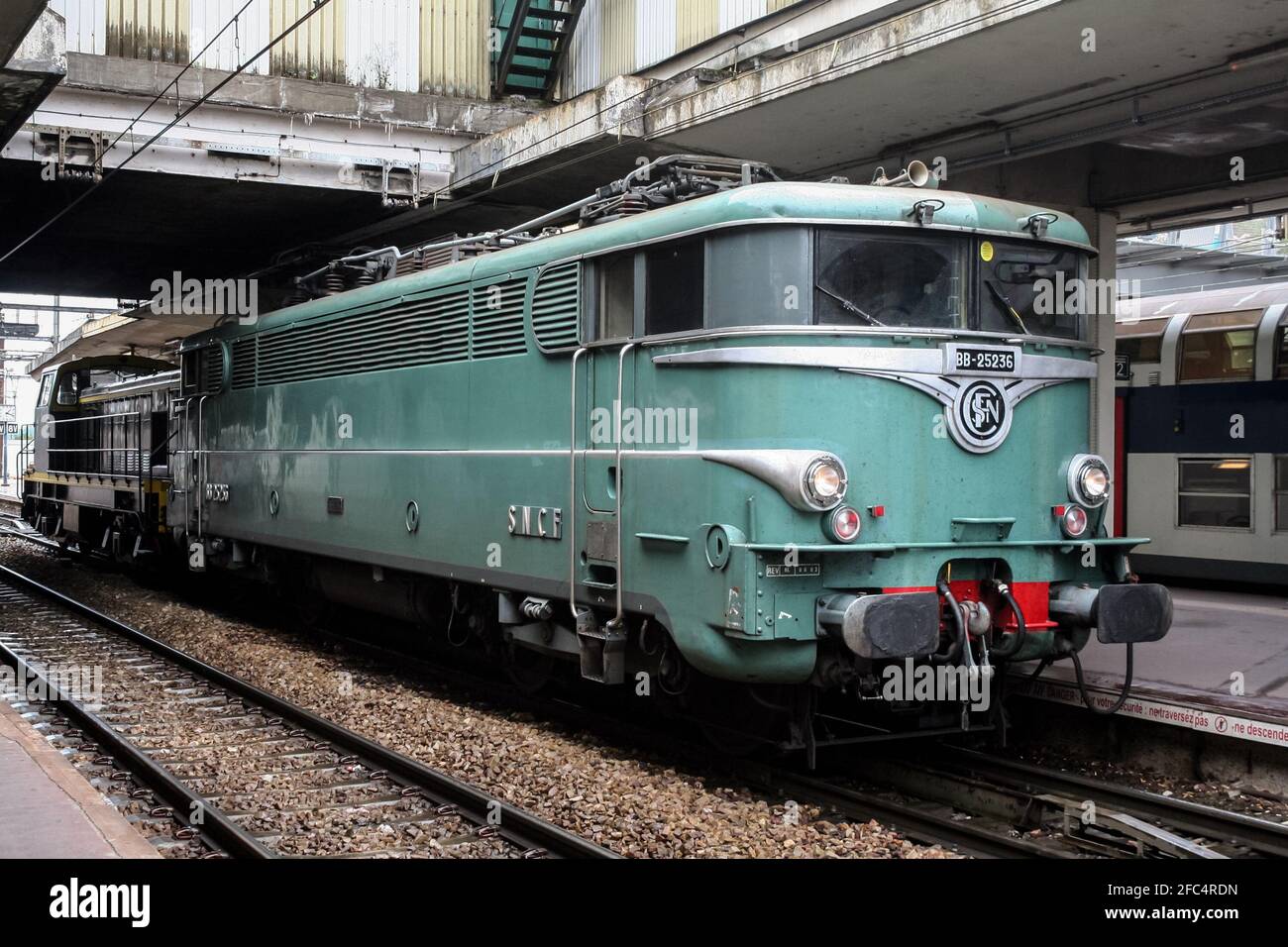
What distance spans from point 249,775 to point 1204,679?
6358 millimetres

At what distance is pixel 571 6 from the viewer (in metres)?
17.2

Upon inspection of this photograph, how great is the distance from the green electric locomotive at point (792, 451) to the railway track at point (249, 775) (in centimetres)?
137

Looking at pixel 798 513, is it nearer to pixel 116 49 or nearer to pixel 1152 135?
pixel 1152 135

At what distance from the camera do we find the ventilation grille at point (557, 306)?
28.2 feet

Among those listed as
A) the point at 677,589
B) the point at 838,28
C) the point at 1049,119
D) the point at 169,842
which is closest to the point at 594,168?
the point at 838,28

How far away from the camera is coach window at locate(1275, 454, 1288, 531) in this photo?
14.0m

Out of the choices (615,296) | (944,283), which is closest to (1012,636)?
(944,283)

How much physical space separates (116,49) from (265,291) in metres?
6.17

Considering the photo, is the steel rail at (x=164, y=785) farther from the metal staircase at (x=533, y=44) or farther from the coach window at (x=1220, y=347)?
the coach window at (x=1220, y=347)

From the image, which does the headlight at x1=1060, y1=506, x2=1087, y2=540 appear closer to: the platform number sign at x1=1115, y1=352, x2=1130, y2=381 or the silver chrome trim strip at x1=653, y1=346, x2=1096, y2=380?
the silver chrome trim strip at x1=653, y1=346, x2=1096, y2=380

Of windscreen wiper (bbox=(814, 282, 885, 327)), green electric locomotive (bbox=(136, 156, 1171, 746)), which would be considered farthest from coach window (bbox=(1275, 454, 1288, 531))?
windscreen wiper (bbox=(814, 282, 885, 327))

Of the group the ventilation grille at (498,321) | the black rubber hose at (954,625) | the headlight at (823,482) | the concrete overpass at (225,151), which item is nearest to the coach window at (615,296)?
the ventilation grille at (498,321)

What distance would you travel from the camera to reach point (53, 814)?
6.64m

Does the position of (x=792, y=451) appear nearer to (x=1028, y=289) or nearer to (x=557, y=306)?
(x=1028, y=289)
